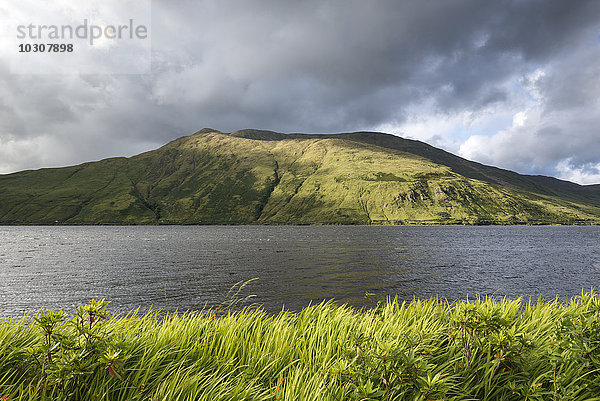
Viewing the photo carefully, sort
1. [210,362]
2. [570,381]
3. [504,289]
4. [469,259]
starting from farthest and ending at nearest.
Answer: [469,259], [504,289], [210,362], [570,381]

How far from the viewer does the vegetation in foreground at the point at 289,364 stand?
5.10m

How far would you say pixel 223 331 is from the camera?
794 centimetres

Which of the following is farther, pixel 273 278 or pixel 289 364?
pixel 273 278

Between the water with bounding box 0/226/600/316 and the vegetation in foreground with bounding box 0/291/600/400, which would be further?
the water with bounding box 0/226/600/316

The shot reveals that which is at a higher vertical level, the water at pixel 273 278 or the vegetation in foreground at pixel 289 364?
the vegetation in foreground at pixel 289 364

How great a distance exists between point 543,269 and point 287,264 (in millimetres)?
48485

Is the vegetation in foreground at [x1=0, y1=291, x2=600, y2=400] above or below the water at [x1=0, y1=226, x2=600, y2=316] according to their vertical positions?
above

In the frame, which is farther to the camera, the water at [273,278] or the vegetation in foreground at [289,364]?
the water at [273,278]

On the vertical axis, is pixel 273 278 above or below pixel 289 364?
below

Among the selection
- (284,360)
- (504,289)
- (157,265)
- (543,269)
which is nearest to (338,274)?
(504,289)

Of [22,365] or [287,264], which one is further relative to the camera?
[287,264]

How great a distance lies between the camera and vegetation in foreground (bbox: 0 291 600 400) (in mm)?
5098

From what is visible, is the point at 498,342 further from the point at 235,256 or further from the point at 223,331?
the point at 235,256

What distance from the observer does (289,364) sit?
627 centimetres
